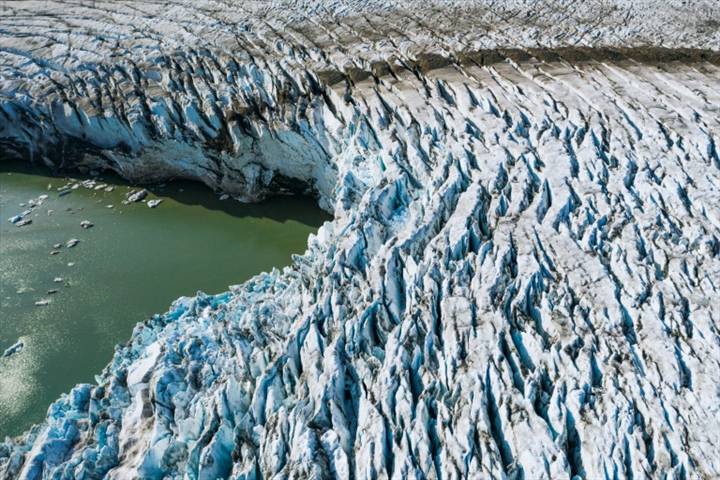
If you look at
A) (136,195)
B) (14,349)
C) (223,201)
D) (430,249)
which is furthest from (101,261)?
(430,249)

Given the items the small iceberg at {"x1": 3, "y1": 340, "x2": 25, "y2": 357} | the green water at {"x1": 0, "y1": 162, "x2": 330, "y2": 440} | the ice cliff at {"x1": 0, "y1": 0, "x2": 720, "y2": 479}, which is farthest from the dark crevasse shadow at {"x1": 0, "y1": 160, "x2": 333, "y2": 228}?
the small iceberg at {"x1": 3, "y1": 340, "x2": 25, "y2": 357}

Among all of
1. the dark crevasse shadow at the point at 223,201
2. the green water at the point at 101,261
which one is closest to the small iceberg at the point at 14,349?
the green water at the point at 101,261

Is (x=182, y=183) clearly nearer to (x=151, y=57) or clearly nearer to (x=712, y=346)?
(x=151, y=57)

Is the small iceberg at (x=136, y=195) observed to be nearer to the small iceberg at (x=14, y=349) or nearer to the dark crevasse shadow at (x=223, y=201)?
the dark crevasse shadow at (x=223, y=201)

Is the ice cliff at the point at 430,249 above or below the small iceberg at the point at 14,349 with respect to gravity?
above

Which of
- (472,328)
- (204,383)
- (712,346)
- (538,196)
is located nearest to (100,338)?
(204,383)
